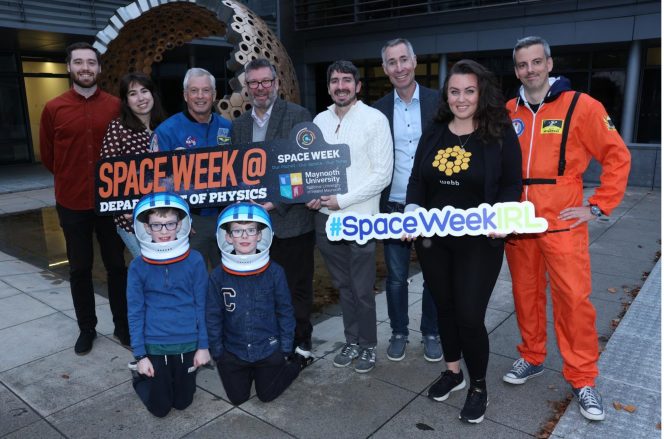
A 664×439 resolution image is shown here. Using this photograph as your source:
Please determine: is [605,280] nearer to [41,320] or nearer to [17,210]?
[41,320]

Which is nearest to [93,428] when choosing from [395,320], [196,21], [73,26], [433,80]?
[395,320]

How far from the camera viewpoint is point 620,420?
317 cm

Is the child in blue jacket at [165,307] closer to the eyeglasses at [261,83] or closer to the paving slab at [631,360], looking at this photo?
the eyeglasses at [261,83]

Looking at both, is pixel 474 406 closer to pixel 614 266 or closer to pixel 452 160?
pixel 452 160

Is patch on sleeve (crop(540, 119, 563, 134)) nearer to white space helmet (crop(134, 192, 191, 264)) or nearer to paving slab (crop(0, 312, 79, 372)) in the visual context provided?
white space helmet (crop(134, 192, 191, 264))

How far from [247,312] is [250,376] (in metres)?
0.47

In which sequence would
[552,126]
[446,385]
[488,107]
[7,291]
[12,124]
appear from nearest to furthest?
1. [488,107]
2. [552,126]
3. [446,385]
4. [7,291]
5. [12,124]

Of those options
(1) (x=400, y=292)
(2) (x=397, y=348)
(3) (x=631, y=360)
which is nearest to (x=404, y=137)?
(1) (x=400, y=292)

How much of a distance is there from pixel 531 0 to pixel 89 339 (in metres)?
12.2

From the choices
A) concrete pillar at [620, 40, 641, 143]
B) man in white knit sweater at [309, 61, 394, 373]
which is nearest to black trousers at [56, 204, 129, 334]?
man in white knit sweater at [309, 61, 394, 373]

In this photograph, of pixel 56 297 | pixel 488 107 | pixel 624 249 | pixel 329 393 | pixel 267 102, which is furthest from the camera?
pixel 624 249

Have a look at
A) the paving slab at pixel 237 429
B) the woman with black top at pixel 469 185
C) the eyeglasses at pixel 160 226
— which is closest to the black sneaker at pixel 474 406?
the woman with black top at pixel 469 185

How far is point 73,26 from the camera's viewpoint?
488 inches

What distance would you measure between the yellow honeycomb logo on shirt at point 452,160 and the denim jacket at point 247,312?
4.06ft
